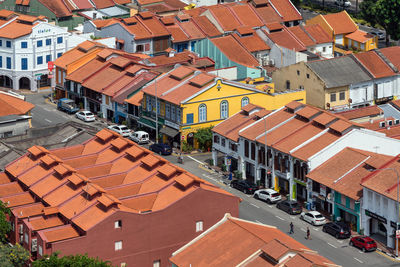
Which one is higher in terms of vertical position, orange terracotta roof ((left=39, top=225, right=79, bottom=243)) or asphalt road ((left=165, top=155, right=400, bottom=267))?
orange terracotta roof ((left=39, top=225, right=79, bottom=243))

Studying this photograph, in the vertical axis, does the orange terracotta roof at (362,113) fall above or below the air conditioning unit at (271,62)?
below

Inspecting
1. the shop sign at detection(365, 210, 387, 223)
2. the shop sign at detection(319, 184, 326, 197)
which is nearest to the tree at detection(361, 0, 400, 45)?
the shop sign at detection(319, 184, 326, 197)

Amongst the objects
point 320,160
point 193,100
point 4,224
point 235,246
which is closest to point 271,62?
point 193,100

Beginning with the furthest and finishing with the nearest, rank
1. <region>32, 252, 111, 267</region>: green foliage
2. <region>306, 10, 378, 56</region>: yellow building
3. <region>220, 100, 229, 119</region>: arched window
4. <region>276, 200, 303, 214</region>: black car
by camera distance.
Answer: <region>306, 10, 378, 56</region>: yellow building < <region>220, 100, 229, 119</region>: arched window < <region>276, 200, 303, 214</region>: black car < <region>32, 252, 111, 267</region>: green foliage

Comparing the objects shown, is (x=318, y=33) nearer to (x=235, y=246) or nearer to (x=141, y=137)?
(x=141, y=137)

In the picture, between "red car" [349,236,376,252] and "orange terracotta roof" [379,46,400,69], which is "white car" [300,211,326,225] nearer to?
"red car" [349,236,376,252]

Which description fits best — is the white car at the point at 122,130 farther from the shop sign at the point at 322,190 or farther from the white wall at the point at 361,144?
the shop sign at the point at 322,190

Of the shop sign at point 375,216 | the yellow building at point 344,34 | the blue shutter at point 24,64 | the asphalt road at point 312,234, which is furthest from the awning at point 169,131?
the yellow building at point 344,34
